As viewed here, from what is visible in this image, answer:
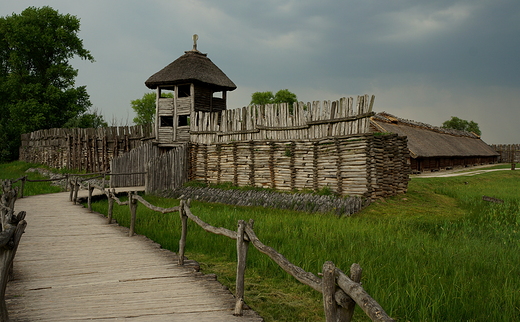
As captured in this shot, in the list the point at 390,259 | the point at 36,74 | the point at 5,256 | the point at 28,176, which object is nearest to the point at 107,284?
the point at 5,256

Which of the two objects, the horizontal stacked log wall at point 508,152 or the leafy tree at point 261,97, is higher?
the leafy tree at point 261,97

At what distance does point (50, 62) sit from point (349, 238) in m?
36.8

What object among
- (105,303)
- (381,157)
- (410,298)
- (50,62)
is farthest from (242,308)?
(50,62)

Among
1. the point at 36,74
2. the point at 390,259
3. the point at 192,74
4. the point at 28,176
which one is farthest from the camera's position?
the point at 36,74

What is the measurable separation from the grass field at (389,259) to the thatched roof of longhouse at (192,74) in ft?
32.8

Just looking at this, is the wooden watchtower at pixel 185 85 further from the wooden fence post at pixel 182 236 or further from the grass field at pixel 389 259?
the wooden fence post at pixel 182 236

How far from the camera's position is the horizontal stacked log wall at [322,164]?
44.5ft

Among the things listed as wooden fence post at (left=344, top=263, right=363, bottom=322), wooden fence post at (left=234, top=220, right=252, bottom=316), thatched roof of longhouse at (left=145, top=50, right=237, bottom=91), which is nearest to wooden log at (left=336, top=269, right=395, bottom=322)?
wooden fence post at (left=344, top=263, right=363, bottom=322)

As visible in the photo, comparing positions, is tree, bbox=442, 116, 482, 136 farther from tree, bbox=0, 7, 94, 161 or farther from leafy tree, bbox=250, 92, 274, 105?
tree, bbox=0, 7, 94, 161

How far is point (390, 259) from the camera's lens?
254 inches

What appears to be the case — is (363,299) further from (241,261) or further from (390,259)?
(390,259)

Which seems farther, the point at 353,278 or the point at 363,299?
the point at 353,278

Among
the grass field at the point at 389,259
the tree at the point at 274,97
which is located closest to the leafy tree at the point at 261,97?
the tree at the point at 274,97

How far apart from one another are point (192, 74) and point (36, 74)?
75.4ft
